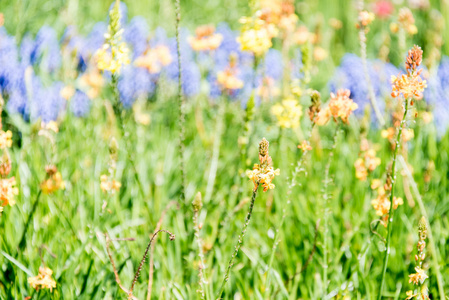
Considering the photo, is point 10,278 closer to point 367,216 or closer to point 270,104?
point 367,216

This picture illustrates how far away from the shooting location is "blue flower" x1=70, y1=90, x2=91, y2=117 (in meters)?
3.55

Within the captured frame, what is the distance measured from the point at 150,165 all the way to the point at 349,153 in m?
1.32

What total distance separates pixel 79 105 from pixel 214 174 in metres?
1.30

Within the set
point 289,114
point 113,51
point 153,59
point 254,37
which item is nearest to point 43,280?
point 113,51

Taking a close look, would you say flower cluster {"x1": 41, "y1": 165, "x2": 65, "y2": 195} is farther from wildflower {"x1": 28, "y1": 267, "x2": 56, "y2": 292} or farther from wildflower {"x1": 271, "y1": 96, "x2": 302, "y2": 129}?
wildflower {"x1": 271, "y1": 96, "x2": 302, "y2": 129}

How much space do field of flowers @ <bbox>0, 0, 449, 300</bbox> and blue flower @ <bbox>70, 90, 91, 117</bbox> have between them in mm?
16

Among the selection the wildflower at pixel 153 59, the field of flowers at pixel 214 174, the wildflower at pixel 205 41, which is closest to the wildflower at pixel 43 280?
the field of flowers at pixel 214 174

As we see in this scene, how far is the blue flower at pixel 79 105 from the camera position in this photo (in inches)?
140

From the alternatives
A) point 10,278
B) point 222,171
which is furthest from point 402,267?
point 10,278

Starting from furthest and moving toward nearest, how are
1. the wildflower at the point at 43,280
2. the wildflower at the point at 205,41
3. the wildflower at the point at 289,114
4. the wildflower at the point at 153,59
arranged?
the wildflower at the point at 153,59 < the wildflower at the point at 205,41 < the wildflower at the point at 289,114 < the wildflower at the point at 43,280

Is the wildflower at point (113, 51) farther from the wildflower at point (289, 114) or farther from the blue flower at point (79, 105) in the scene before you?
the blue flower at point (79, 105)

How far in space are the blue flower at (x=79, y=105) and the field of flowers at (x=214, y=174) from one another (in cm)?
2

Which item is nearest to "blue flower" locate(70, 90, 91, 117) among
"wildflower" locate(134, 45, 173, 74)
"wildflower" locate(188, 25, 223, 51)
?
"wildflower" locate(134, 45, 173, 74)

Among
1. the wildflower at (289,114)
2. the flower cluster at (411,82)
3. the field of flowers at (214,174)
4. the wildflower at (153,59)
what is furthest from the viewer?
the wildflower at (153,59)
